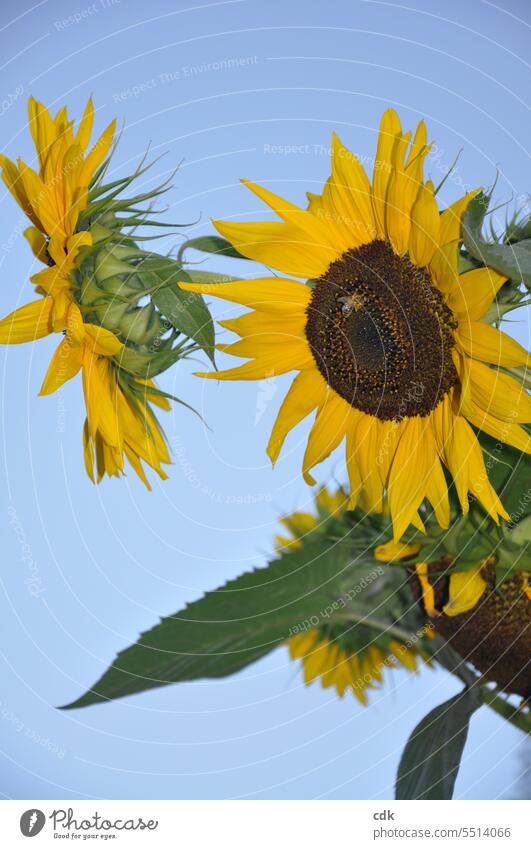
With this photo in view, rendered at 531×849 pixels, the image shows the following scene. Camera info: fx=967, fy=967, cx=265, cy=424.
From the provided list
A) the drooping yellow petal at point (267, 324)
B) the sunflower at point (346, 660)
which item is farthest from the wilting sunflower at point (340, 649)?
the drooping yellow petal at point (267, 324)

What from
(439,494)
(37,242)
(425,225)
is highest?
(37,242)

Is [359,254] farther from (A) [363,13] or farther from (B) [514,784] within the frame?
(B) [514,784]

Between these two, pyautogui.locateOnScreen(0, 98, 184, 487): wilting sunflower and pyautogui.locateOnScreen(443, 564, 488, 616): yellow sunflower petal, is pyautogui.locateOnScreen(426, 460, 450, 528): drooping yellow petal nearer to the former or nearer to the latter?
pyautogui.locateOnScreen(443, 564, 488, 616): yellow sunflower petal

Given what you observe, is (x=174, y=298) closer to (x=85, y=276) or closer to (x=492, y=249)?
(x=85, y=276)

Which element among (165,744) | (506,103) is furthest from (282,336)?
(165,744)

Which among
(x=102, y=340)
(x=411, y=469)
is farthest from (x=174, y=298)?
(x=411, y=469)

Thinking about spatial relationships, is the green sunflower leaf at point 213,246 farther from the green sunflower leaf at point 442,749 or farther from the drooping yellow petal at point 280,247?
the green sunflower leaf at point 442,749

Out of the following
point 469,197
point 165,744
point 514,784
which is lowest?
point 514,784
